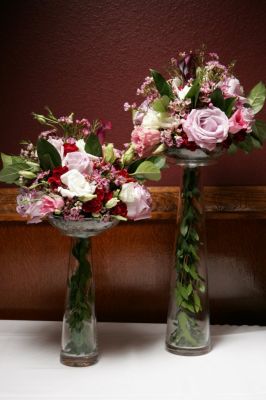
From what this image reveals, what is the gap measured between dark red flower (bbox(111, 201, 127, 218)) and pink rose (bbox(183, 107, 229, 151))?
20 centimetres

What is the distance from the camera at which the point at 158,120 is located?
129 cm

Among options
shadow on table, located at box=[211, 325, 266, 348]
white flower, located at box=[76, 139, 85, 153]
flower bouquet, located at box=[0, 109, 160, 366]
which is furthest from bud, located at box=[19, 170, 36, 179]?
shadow on table, located at box=[211, 325, 266, 348]

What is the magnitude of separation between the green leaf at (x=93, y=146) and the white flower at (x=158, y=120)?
129 millimetres

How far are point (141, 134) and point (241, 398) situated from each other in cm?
57

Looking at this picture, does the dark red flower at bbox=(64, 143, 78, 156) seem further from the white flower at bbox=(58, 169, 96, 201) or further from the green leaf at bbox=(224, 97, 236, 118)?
the green leaf at bbox=(224, 97, 236, 118)

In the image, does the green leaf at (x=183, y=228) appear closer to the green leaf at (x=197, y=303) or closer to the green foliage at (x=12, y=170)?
the green leaf at (x=197, y=303)

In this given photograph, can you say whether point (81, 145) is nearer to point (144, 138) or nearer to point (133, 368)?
point (144, 138)

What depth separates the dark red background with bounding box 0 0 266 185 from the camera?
5.32 feet

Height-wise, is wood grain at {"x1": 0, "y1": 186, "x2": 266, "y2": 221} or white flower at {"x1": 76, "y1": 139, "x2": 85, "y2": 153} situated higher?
white flower at {"x1": 76, "y1": 139, "x2": 85, "y2": 153}

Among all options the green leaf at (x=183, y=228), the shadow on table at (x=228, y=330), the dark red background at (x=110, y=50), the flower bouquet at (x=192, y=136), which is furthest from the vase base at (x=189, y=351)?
the dark red background at (x=110, y=50)

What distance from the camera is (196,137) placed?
1.23 meters

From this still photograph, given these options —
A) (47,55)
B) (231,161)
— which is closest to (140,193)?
(231,161)

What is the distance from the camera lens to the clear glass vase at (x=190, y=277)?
1.37 m

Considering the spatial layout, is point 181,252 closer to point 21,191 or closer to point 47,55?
point 21,191
